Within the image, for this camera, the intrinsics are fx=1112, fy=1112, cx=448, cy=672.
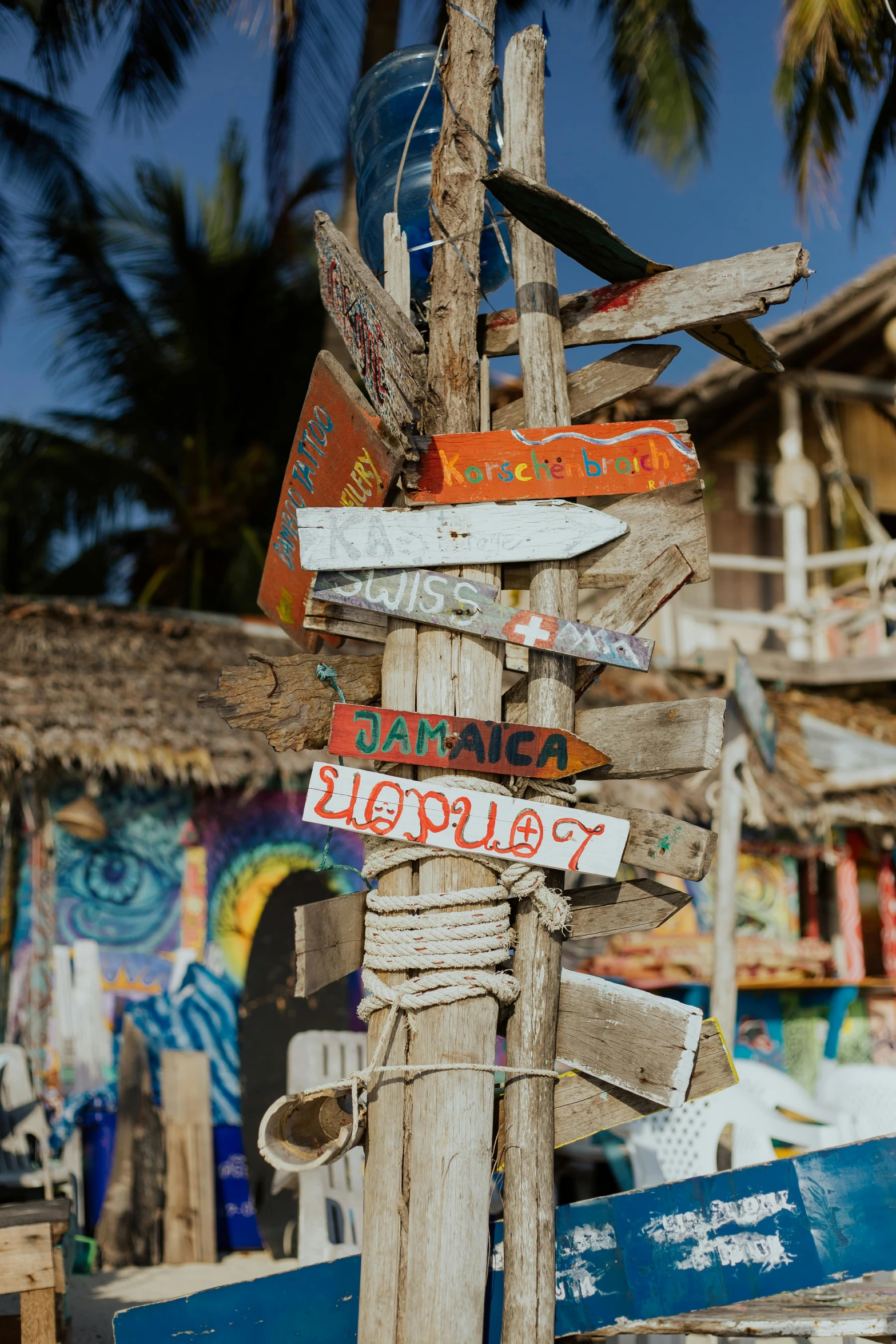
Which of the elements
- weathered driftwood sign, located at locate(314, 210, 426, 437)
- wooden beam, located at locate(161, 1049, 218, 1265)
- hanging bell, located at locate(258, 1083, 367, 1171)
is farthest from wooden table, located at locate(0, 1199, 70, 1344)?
wooden beam, located at locate(161, 1049, 218, 1265)

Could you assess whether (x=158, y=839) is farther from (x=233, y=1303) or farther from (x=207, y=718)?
(x=233, y=1303)

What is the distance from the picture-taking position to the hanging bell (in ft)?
7.86

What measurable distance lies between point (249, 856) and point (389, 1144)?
14.7 feet

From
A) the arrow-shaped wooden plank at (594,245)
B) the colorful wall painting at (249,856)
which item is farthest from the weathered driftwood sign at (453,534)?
the colorful wall painting at (249,856)

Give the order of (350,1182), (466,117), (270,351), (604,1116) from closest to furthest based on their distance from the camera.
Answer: (604,1116), (466,117), (350,1182), (270,351)

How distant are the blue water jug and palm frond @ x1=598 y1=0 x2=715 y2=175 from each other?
7.66m

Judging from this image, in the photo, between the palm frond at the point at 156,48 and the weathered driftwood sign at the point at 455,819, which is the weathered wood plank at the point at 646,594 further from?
the palm frond at the point at 156,48

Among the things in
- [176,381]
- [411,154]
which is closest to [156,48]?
[176,381]

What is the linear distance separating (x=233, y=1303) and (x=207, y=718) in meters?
4.12

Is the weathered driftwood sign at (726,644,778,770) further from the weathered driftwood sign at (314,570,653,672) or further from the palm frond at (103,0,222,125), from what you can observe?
the palm frond at (103,0,222,125)

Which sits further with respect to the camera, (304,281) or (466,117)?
(304,281)

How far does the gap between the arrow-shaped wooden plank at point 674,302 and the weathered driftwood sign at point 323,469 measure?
1.68 feet

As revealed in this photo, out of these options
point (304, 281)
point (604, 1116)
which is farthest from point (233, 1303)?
point (304, 281)

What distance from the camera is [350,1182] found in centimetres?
495
